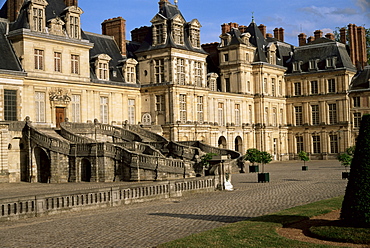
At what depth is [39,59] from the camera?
38.4 meters

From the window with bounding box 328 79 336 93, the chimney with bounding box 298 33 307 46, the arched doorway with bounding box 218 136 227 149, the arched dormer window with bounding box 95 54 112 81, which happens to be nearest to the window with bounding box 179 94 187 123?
the arched dormer window with bounding box 95 54 112 81

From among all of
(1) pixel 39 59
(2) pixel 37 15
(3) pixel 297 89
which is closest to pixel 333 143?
(3) pixel 297 89

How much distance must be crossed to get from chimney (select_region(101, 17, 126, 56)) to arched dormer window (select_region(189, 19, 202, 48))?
609 cm

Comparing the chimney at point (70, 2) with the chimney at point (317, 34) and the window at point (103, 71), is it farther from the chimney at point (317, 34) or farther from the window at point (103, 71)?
the chimney at point (317, 34)

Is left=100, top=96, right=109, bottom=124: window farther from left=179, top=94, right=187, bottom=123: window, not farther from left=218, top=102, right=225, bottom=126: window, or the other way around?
left=218, top=102, right=225, bottom=126: window

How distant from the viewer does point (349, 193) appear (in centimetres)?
1111

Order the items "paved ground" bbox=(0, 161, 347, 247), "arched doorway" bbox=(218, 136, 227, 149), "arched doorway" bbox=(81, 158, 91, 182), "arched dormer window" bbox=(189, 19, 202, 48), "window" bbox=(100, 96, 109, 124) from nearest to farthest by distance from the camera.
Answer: "paved ground" bbox=(0, 161, 347, 247) < "arched doorway" bbox=(81, 158, 91, 182) < "window" bbox=(100, 96, 109, 124) < "arched dormer window" bbox=(189, 19, 202, 48) < "arched doorway" bbox=(218, 136, 227, 149)

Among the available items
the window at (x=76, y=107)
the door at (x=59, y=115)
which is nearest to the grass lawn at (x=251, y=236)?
the door at (x=59, y=115)

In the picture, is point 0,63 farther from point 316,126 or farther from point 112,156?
point 316,126

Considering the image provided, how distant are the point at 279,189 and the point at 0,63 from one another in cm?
2152

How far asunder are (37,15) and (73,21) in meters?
3.35

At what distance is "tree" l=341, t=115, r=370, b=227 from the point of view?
35.6 ft

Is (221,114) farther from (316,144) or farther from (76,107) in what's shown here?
(76,107)

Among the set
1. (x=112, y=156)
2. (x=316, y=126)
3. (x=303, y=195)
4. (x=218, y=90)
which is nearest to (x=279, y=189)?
(x=303, y=195)
